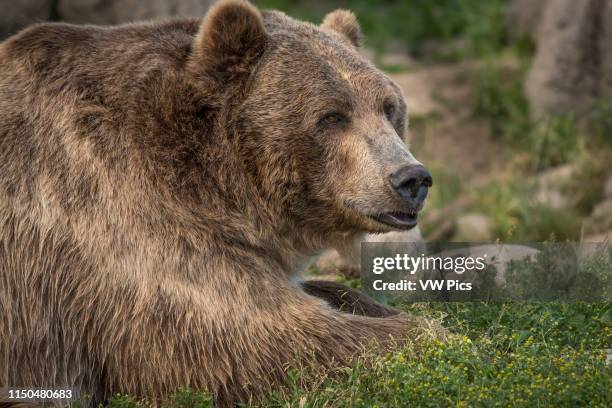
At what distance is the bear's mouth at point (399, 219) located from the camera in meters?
5.55

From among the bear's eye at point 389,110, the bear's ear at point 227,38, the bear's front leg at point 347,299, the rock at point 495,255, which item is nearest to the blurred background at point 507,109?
the rock at point 495,255

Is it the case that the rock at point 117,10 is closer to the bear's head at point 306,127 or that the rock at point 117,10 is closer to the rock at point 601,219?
the rock at point 601,219

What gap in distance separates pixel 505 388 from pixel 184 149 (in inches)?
81.5

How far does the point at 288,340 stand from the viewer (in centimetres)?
523

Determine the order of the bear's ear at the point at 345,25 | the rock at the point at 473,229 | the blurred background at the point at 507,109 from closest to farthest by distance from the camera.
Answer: the bear's ear at the point at 345,25, the blurred background at the point at 507,109, the rock at the point at 473,229

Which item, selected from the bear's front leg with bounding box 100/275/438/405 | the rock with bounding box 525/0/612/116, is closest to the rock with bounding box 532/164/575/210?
the rock with bounding box 525/0/612/116

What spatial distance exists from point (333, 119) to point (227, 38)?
2.39ft

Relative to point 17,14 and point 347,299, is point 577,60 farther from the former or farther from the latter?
point 347,299

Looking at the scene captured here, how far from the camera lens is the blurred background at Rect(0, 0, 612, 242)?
11.1 meters

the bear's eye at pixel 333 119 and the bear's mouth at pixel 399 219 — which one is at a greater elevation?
the bear's eye at pixel 333 119

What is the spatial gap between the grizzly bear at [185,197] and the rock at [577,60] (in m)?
7.59

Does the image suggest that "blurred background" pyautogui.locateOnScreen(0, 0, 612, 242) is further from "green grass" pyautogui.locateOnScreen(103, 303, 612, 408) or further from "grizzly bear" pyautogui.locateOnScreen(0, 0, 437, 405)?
"grizzly bear" pyautogui.locateOnScreen(0, 0, 437, 405)

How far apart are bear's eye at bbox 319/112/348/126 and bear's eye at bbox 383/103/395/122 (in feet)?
1.02

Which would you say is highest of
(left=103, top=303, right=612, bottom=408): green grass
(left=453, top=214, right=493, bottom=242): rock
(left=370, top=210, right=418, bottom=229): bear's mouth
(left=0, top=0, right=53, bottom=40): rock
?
(left=0, top=0, right=53, bottom=40): rock
